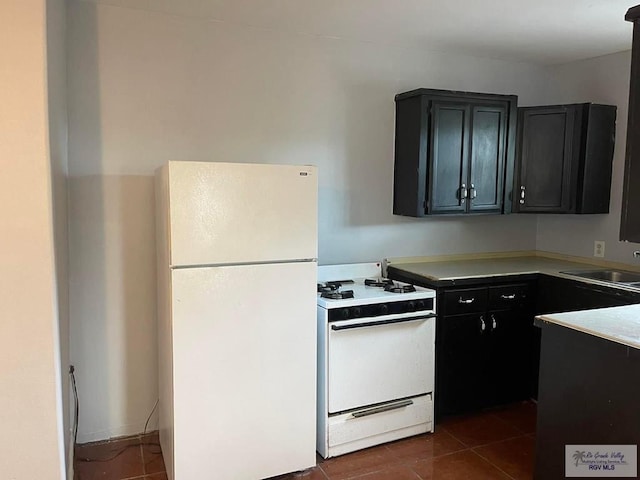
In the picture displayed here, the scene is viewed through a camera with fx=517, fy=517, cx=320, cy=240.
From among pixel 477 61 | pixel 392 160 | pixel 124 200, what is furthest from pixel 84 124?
pixel 477 61

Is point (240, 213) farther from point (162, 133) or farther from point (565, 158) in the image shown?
point (565, 158)

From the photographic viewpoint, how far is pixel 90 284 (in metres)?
2.83

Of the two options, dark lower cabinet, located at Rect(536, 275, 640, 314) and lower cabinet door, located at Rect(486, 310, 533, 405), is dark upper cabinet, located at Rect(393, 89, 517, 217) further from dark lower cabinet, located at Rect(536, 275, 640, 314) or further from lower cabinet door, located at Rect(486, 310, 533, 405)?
lower cabinet door, located at Rect(486, 310, 533, 405)

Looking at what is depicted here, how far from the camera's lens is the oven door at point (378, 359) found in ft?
9.05

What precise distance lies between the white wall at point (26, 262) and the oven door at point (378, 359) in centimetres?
134

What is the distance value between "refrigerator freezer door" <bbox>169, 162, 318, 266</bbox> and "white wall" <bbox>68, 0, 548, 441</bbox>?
2.38 feet

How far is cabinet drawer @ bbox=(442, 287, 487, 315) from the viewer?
3.11m

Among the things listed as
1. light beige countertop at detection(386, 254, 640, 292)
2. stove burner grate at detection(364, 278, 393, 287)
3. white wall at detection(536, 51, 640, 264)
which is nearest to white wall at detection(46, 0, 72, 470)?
stove burner grate at detection(364, 278, 393, 287)

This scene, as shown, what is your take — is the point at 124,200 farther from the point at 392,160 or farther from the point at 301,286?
the point at 392,160

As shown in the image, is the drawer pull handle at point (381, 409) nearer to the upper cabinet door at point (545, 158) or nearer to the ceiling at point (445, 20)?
the upper cabinet door at point (545, 158)

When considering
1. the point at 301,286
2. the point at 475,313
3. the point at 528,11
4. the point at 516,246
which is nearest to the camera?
the point at 301,286

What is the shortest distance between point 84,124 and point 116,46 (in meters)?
0.46

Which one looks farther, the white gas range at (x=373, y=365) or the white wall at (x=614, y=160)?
the white wall at (x=614, y=160)

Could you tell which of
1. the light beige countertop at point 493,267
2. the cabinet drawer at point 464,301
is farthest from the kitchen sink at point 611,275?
the cabinet drawer at point 464,301
